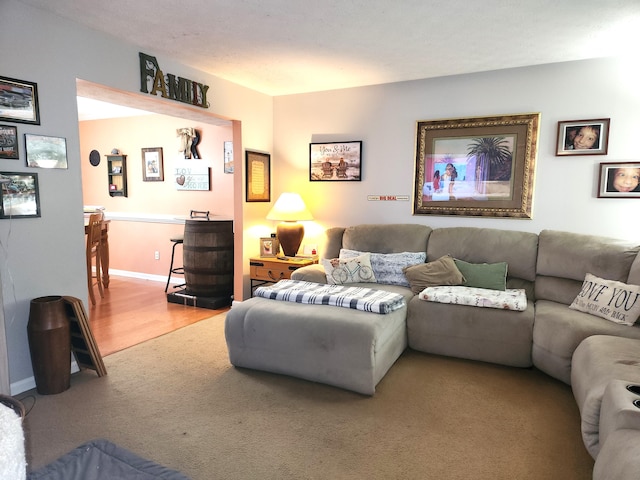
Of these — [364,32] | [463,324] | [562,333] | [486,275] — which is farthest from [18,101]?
[562,333]

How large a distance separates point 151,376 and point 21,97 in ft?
6.19

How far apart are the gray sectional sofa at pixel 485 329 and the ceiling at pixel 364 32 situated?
143cm

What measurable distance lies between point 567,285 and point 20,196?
3773 mm

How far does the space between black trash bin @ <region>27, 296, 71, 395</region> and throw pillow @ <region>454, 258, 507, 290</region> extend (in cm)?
291

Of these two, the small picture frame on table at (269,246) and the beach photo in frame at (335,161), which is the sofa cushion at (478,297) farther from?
the small picture frame on table at (269,246)

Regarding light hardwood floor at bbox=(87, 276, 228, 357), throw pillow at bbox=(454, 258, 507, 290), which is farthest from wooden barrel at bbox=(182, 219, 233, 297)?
throw pillow at bbox=(454, 258, 507, 290)

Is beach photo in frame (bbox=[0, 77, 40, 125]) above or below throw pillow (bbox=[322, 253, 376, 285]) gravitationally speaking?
above

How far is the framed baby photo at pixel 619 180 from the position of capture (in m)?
3.13

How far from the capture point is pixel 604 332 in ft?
7.93

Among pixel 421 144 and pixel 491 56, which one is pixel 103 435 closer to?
pixel 421 144

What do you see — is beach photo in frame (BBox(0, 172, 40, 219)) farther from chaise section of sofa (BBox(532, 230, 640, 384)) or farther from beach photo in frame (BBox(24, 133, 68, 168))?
chaise section of sofa (BBox(532, 230, 640, 384))

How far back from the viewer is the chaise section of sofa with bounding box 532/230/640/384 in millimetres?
2486

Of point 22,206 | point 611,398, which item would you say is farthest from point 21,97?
point 611,398

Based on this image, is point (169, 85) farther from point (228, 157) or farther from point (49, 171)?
point (228, 157)
